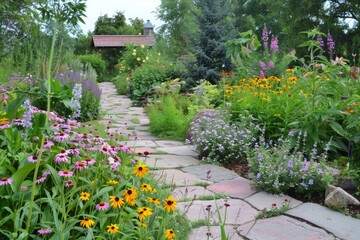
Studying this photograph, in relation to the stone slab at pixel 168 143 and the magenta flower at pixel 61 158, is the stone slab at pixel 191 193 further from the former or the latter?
the stone slab at pixel 168 143

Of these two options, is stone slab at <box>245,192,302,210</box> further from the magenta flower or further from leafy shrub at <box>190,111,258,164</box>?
the magenta flower

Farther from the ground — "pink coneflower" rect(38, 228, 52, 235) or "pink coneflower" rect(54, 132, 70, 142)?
"pink coneflower" rect(54, 132, 70, 142)

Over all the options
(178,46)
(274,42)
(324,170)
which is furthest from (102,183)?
(178,46)

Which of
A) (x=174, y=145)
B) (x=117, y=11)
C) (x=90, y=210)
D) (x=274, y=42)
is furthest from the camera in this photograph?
(x=117, y=11)

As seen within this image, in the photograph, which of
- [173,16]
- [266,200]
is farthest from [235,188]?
[173,16]

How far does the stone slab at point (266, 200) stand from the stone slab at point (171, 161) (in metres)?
1.06

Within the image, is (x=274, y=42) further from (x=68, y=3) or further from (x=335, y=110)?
(x=68, y=3)

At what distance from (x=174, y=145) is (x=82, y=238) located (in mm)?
3341

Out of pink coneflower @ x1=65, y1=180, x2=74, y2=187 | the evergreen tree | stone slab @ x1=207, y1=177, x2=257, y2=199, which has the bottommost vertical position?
stone slab @ x1=207, y1=177, x2=257, y2=199

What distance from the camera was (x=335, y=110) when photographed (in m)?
3.55

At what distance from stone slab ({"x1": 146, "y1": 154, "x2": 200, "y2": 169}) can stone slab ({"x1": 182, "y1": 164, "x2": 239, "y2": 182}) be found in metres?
0.15

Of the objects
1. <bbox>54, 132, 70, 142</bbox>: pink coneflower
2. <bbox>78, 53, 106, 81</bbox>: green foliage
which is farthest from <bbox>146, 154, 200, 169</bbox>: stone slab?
<bbox>78, 53, 106, 81</bbox>: green foliage

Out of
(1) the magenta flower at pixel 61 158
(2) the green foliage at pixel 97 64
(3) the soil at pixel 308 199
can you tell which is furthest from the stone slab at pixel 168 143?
(2) the green foliage at pixel 97 64

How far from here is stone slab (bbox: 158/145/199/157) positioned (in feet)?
14.7
